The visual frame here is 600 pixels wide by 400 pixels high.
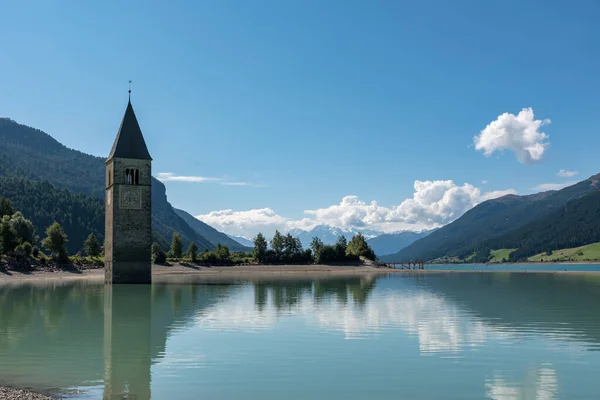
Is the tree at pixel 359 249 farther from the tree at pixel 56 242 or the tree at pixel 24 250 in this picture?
the tree at pixel 24 250

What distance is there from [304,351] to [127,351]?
24.9 feet

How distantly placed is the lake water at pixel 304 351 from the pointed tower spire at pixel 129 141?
3911 cm

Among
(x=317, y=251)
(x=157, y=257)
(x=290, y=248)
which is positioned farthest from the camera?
(x=290, y=248)

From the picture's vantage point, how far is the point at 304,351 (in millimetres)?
23531

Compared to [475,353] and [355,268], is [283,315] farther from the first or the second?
[355,268]

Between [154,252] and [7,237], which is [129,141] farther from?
[154,252]

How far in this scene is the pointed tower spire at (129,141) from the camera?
7900 centimetres

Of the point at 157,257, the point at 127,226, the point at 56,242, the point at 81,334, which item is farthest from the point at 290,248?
the point at 81,334

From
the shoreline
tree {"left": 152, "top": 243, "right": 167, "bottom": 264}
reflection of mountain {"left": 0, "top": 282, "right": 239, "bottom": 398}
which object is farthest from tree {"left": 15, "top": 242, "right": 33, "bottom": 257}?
reflection of mountain {"left": 0, "top": 282, "right": 239, "bottom": 398}

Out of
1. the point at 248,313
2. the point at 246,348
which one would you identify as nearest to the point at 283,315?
the point at 248,313

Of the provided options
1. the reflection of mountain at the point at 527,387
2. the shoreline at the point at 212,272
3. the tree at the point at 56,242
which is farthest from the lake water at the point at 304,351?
the tree at the point at 56,242

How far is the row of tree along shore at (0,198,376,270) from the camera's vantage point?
9531cm

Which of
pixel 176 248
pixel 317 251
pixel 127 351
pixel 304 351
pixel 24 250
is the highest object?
pixel 176 248

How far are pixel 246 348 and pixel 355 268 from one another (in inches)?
4421
